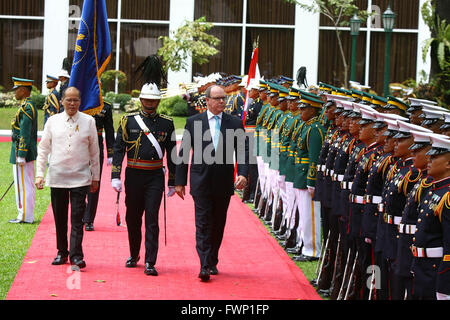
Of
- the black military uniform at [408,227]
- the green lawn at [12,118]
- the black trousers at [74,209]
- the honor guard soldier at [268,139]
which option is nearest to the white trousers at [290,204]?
the honor guard soldier at [268,139]

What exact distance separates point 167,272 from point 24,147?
381 centimetres

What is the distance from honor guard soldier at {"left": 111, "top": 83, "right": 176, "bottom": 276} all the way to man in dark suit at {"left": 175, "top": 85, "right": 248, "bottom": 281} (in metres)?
0.26

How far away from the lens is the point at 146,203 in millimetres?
9367

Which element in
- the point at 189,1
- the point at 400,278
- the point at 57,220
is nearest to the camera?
the point at 400,278

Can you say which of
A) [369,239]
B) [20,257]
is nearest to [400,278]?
[369,239]

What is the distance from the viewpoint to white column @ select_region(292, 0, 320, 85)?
1532 inches

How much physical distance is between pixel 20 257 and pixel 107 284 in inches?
73.0

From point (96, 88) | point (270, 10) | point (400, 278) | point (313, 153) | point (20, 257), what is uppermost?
point (270, 10)

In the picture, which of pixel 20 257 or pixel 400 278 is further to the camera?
pixel 20 257

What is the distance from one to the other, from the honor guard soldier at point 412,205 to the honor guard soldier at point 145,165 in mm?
3613

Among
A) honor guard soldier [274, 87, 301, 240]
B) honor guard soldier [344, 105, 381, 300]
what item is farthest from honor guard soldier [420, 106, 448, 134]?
honor guard soldier [274, 87, 301, 240]

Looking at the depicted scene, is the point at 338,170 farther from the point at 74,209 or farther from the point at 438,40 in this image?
the point at 438,40

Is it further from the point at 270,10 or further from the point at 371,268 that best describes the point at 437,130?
the point at 270,10

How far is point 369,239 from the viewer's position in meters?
7.49
